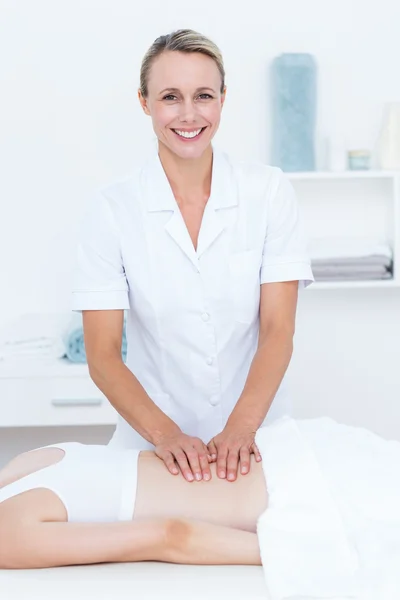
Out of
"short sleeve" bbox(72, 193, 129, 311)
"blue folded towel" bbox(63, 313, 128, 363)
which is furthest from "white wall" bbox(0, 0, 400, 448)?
"short sleeve" bbox(72, 193, 129, 311)

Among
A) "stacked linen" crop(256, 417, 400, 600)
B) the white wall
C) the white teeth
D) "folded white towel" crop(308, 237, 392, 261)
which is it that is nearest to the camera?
"stacked linen" crop(256, 417, 400, 600)

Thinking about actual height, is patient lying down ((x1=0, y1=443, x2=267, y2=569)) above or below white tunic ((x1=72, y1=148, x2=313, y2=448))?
below

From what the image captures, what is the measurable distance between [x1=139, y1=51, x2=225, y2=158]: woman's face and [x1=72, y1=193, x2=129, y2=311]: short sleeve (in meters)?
0.23

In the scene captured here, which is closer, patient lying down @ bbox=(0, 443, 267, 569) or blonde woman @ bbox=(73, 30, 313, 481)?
patient lying down @ bbox=(0, 443, 267, 569)

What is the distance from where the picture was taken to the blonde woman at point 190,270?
2035mm

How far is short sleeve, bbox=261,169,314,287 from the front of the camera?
2141 millimetres

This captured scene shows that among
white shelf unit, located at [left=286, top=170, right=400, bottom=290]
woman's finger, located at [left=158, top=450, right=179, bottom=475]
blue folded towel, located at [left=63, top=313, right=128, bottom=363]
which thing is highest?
white shelf unit, located at [left=286, top=170, right=400, bottom=290]

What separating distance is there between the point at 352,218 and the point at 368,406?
2.47ft

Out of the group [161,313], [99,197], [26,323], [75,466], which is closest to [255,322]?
[161,313]

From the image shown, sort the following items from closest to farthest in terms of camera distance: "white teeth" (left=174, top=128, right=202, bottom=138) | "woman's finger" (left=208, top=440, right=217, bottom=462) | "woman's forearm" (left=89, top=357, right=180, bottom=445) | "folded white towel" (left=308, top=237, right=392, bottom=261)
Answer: "woman's finger" (left=208, top=440, right=217, bottom=462) < "woman's forearm" (left=89, top=357, right=180, bottom=445) < "white teeth" (left=174, top=128, right=202, bottom=138) < "folded white towel" (left=308, top=237, right=392, bottom=261)

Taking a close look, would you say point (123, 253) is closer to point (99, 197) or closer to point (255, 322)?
point (99, 197)

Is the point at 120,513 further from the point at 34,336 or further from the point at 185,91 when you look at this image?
the point at 34,336

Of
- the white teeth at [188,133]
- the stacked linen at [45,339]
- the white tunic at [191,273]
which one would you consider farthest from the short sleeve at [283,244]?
the stacked linen at [45,339]

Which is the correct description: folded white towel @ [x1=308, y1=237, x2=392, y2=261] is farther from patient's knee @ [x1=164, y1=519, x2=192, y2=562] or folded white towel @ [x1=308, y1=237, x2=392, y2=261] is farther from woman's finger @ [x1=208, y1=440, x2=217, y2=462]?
patient's knee @ [x1=164, y1=519, x2=192, y2=562]
